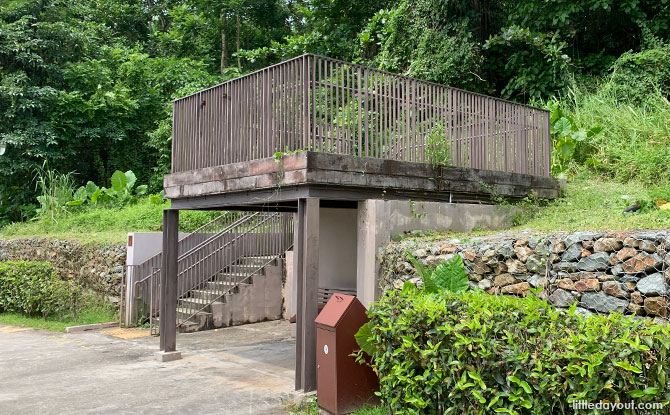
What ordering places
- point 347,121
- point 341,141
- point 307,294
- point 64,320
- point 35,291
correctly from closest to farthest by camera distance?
point 307,294 < point 341,141 < point 347,121 < point 64,320 < point 35,291

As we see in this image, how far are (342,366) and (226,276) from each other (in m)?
7.07

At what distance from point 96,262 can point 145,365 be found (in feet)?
20.9

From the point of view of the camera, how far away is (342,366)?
5.97 m

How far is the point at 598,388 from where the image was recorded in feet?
12.7

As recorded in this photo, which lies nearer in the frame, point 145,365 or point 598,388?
point 598,388

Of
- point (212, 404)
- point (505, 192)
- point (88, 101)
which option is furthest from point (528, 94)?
point (88, 101)

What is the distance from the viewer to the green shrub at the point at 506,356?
12.7 feet

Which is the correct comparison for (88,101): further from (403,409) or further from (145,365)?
(403,409)

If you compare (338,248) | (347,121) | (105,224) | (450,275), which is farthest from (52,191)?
(450,275)

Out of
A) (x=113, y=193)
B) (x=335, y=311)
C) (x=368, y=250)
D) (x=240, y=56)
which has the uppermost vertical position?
(x=240, y=56)

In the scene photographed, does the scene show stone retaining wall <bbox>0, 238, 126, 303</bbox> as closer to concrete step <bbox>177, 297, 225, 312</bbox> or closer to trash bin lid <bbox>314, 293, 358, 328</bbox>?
concrete step <bbox>177, 297, 225, 312</bbox>

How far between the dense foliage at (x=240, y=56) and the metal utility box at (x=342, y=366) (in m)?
7.31

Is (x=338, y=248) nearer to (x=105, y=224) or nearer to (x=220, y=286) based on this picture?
(x=220, y=286)

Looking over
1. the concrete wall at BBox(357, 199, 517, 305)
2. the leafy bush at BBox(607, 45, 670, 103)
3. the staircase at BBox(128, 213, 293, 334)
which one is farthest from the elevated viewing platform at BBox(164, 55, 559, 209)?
the leafy bush at BBox(607, 45, 670, 103)
